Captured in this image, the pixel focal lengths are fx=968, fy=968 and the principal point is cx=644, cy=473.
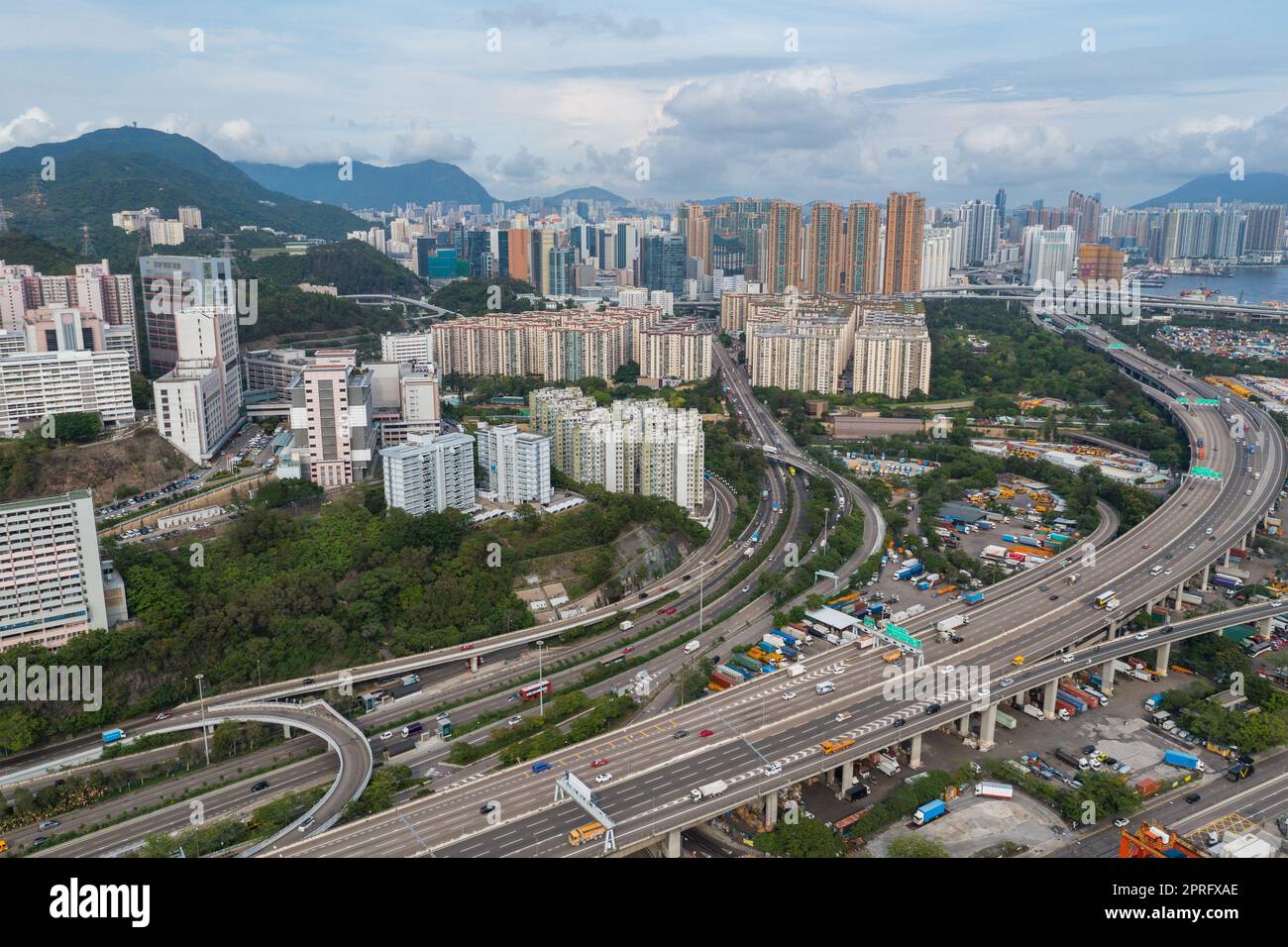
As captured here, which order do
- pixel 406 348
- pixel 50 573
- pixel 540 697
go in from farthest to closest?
pixel 406 348, pixel 540 697, pixel 50 573

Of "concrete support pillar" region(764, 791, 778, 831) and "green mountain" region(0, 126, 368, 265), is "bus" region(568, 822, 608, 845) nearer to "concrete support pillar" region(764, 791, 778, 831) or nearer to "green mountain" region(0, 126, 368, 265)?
"concrete support pillar" region(764, 791, 778, 831)

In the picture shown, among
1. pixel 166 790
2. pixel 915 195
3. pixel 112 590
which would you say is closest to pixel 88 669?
pixel 112 590


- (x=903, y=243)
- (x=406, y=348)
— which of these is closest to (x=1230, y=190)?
(x=903, y=243)

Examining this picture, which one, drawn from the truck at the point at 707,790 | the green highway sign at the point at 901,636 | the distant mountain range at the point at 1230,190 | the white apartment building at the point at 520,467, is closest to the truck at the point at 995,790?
the green highway sign at the point at 901,636

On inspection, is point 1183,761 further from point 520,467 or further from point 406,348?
point 406,348

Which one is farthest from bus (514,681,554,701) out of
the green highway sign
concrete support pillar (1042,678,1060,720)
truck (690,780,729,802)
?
concrete support pillar (1042,678,1060,720)
